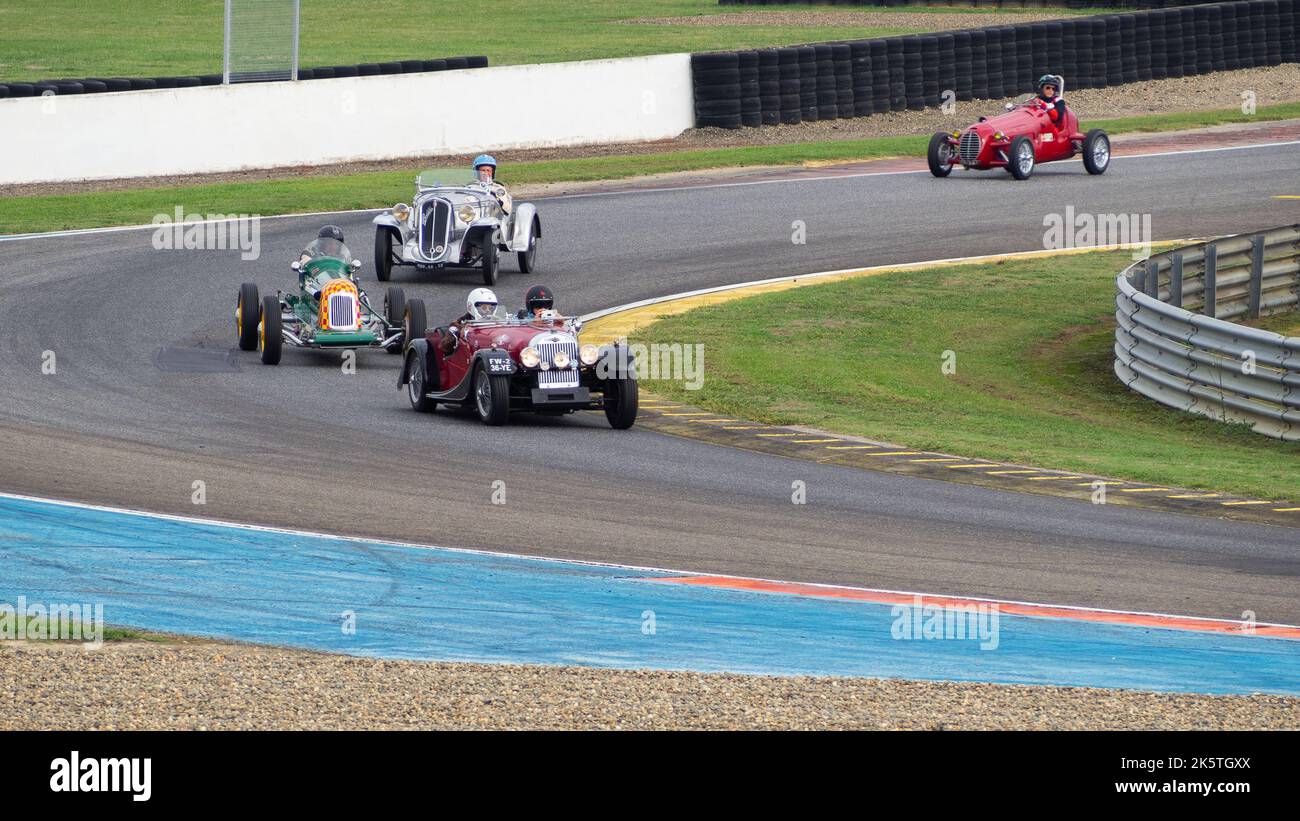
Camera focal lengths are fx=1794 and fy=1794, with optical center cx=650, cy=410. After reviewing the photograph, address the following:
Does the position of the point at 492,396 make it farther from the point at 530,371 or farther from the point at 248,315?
the point at 248,315

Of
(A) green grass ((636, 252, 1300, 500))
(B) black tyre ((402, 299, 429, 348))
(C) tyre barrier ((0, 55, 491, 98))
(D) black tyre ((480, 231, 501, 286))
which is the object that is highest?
(C) tyre barrier ((0, 55, 491, 98))

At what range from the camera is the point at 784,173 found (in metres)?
30.7

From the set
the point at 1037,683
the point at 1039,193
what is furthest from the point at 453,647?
the point at 1039,193

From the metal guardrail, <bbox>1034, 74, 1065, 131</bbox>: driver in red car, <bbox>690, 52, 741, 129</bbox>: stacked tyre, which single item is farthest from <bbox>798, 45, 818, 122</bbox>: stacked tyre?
the metal guardrail

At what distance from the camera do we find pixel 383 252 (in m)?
21.2

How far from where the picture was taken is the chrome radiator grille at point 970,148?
29.8 m

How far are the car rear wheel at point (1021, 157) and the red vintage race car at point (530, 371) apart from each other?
52.4 ft

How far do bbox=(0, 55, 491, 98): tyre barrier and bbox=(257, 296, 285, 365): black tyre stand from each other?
1197 centimetres

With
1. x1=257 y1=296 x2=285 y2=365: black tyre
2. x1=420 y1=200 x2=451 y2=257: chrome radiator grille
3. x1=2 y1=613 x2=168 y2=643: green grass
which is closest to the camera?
x1=2 y1=613 x2=168 y2=643: green grass

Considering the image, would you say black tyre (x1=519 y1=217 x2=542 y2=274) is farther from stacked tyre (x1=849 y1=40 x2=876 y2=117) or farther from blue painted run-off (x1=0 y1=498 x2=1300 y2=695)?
stacked tyre (x1=849 y1=40 x2=876 y2=117)

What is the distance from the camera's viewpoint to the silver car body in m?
21.0

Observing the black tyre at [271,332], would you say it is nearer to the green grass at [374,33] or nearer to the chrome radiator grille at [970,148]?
the chrome radiator grille at [970,148]

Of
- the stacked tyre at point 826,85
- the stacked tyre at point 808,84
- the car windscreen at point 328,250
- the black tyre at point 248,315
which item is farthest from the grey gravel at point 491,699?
the stacked tyre at point 826,85

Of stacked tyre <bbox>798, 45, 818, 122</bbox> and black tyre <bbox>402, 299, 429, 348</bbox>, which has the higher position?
stacked tyre <bbox>798, 45, 818, 122</bbox>
